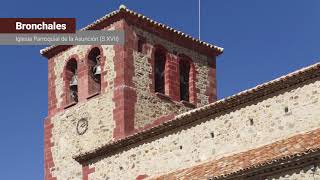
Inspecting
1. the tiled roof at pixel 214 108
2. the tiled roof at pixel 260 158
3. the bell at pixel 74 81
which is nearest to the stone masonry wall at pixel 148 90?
the tiled roof at pixel 214 108

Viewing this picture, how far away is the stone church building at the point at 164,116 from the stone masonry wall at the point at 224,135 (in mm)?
24

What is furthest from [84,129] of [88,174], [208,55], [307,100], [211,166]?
[307,100]

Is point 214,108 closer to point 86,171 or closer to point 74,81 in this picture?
point 86,171

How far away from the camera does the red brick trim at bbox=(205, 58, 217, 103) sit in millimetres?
25533

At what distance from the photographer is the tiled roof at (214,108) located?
1582cm

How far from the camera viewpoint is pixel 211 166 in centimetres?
1667

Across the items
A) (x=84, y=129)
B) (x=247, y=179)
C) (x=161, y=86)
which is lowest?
(x=247, y=179)

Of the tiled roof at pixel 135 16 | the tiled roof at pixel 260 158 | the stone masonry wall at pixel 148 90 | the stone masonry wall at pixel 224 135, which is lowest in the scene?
the tiled roof at pixel 260 158

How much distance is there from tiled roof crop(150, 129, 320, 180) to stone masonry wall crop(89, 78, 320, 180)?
13.7 inches

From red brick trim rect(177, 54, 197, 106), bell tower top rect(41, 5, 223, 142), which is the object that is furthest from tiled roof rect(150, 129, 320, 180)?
red brick trim rect(177, 54, 197, 106)

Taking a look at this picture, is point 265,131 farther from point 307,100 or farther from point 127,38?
point 127,38

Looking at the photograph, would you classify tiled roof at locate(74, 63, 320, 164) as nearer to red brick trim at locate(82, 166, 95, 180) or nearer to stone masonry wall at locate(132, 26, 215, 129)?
red brick trim at locate(82, 166, 95, 180)

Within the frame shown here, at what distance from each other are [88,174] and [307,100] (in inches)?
292

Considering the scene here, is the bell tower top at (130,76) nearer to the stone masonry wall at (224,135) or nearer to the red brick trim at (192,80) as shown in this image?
the red brick trim at (192,80)
